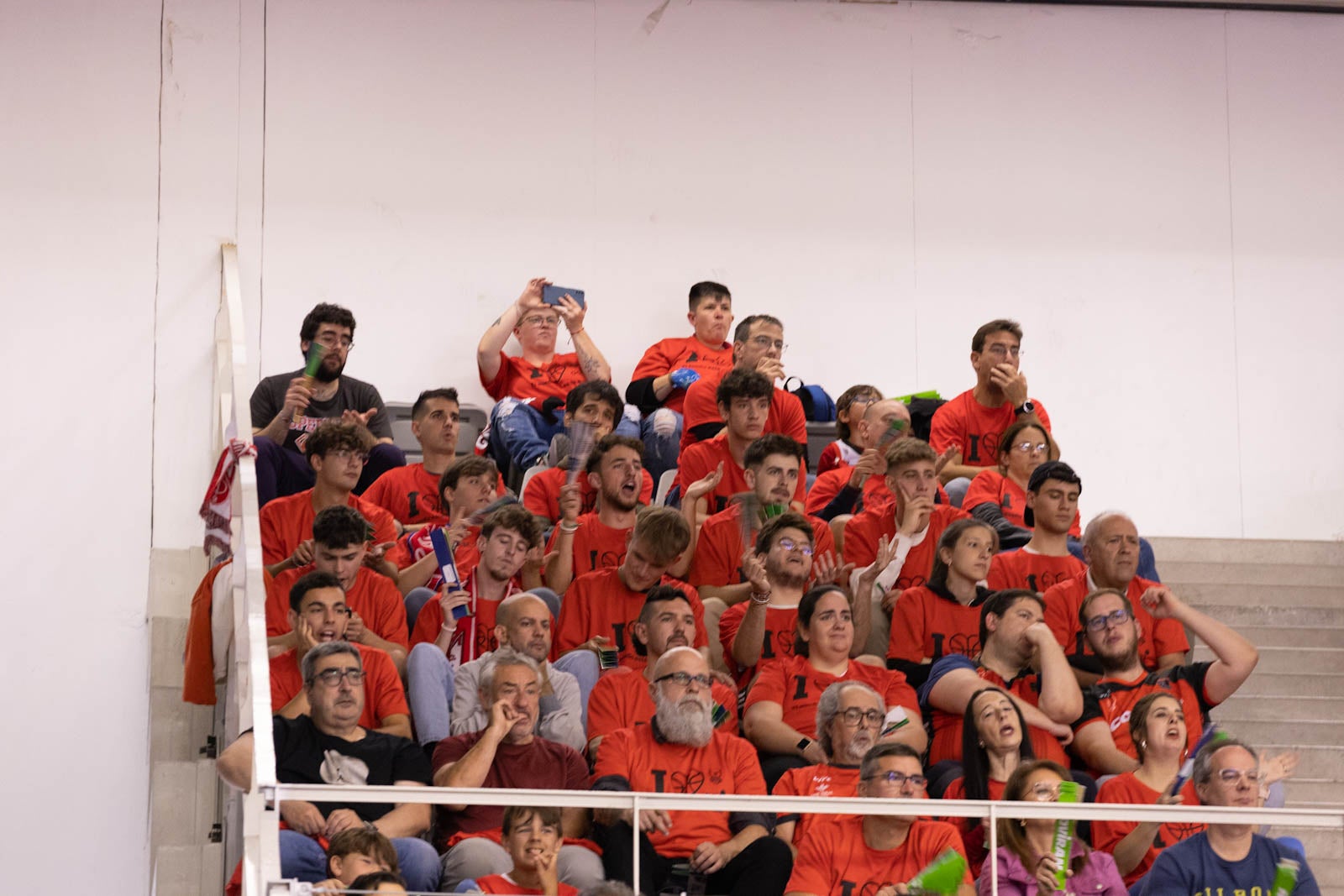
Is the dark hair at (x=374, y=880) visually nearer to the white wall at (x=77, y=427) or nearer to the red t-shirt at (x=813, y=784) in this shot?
the red t-shirt at (x=813, y=784)

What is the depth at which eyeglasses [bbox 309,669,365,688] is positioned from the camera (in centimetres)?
501

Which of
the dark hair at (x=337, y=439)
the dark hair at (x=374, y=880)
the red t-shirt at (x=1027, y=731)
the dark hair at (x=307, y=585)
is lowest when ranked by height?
the dark hair at (x=374, y=880)

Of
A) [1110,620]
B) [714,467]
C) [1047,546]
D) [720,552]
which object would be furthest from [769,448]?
[1110,620]

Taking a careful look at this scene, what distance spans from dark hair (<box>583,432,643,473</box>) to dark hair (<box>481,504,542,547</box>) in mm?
684

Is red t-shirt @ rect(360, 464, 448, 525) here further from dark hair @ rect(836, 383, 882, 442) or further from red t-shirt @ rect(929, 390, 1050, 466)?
red t-shirt @ rect(929, 390, 1050, 466)

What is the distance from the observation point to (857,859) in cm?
484

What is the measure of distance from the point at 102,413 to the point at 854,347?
11.3 feet

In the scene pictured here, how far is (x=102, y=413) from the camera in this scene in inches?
319

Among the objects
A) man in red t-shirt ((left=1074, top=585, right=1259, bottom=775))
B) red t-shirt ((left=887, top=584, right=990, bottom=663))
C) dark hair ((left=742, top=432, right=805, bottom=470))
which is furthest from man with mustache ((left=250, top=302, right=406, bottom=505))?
man in red t-shirt ((left=1074, top=585, right=1259, bottom=775))

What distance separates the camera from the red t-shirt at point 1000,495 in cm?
688

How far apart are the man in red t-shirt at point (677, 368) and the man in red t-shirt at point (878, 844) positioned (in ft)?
9.35

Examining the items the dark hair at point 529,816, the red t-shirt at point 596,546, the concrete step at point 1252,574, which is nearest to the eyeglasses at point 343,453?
the red t-shirt at point 596,546

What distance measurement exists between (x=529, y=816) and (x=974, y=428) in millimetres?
3380

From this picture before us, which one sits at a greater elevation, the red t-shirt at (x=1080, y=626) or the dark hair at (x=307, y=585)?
the dark hair at (x=307, y=585)
